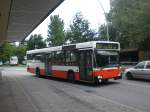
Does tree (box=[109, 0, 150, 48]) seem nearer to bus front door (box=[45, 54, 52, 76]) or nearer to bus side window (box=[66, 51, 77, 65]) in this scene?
bus front door (box=[45, 54, 52, 76])

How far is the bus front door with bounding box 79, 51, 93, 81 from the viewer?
19.1 m

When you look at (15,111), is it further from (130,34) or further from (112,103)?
(130,34)

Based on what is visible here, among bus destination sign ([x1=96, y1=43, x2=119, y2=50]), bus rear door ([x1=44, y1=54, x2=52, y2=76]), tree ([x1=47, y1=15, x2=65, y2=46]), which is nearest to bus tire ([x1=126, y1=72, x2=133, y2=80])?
bus destination sign ([x1=96, y1=43, x2=119, y2=50])

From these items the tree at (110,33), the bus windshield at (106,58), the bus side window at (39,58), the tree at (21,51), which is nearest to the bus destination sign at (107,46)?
the bus windshield at (106,58)

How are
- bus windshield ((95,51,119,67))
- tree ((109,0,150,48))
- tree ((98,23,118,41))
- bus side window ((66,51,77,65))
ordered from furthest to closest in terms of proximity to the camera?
tree ((98,23,118,41))
tree ((109,0,150,48))
bus side window ((66,51,77,65))
bus windshield ((95,51,119,67))

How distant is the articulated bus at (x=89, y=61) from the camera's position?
61.9 ft

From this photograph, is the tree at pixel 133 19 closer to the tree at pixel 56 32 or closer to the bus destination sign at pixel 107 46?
the bus destination sign at pixel 107 46

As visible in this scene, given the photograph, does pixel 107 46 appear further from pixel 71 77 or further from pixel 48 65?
pixel 48 65

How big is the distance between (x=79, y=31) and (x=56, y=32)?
27776 millimetres

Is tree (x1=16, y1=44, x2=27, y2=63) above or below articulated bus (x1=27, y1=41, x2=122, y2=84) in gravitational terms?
above

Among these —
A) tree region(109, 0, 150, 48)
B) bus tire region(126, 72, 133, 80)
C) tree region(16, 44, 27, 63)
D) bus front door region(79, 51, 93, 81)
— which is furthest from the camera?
tree region(16, 44, 27, 63)

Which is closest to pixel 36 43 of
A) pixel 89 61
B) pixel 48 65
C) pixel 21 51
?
pixel 21 51

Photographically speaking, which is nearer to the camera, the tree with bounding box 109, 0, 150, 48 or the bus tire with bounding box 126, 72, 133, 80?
the bus tire with bounding box 126, 72, 133, 80

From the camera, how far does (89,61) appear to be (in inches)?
755
